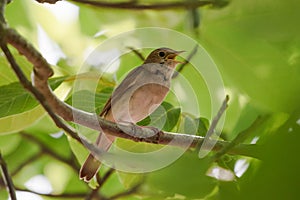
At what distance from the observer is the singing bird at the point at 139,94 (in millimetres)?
2546

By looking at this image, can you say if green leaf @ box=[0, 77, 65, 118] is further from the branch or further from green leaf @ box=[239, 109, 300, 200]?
the branch

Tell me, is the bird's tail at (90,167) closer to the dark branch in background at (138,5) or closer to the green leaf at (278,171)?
the dark branch in background at (138,5)

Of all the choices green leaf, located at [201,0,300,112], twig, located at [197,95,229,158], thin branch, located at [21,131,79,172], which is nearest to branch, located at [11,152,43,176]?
thin branch, located at [21,131,79,172]

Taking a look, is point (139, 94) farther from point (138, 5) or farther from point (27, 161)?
point (138, 5)

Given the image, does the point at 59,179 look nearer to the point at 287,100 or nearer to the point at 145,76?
the point at 145,76

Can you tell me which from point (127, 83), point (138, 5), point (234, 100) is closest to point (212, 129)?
point (234, 100)

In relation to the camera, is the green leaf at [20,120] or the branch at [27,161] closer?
the green leaf at [20,120]

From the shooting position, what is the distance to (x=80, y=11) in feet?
8.57

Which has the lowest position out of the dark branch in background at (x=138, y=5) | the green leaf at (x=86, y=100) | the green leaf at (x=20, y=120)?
the green leaf at (x=20, y=120)

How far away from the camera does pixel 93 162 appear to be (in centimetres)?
249

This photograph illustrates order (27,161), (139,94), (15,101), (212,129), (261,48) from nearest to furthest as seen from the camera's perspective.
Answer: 1. (261,48)
2. (212,129)
3. (15,101)
4. (139,94)
5. (27,161)

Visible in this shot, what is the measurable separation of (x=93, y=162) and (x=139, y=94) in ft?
2.46

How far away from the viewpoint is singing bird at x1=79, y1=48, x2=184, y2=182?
2.55 m

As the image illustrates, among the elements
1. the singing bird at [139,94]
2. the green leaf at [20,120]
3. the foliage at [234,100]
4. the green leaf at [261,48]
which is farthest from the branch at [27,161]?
the green leaf at [261,48]
